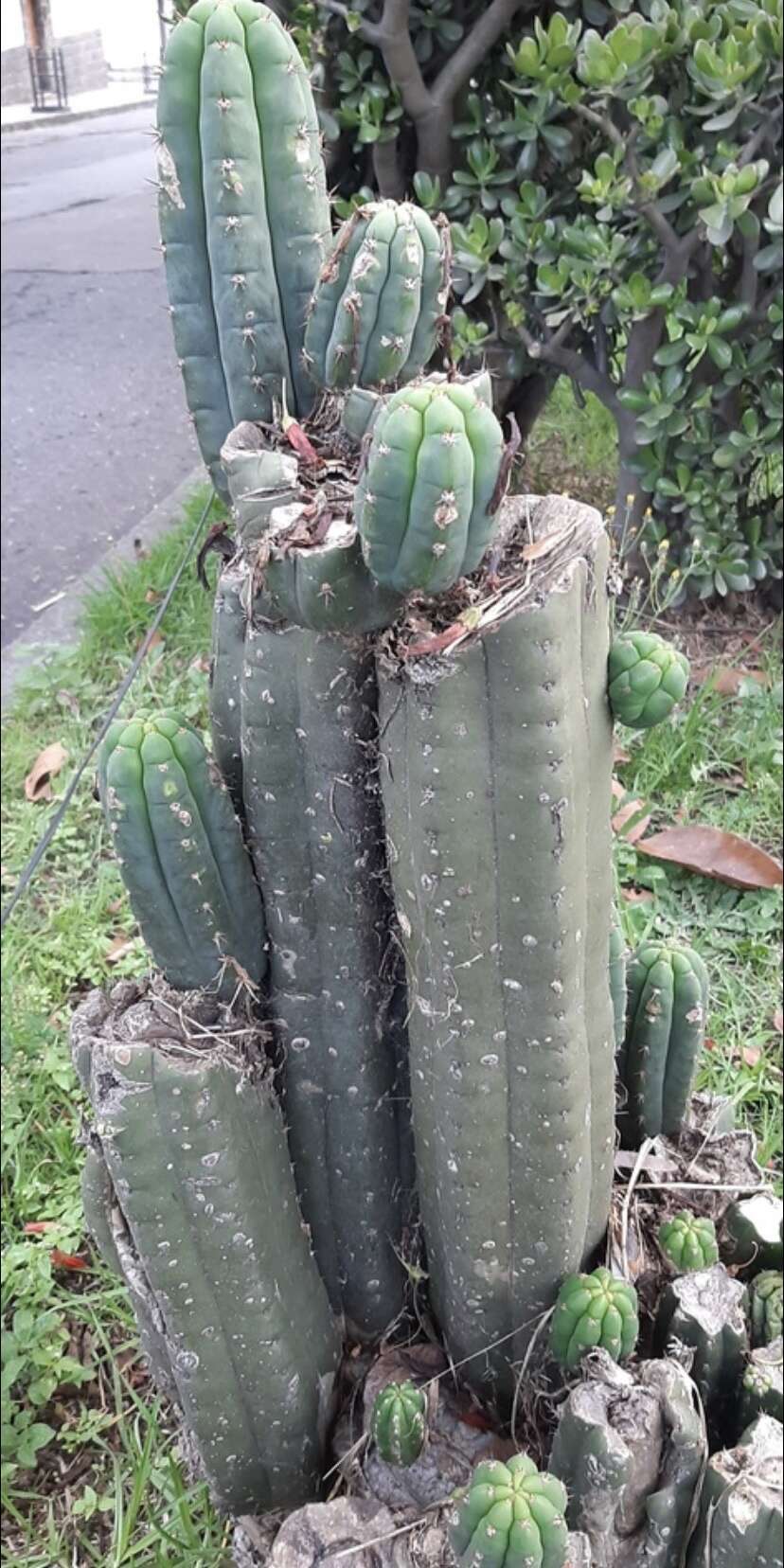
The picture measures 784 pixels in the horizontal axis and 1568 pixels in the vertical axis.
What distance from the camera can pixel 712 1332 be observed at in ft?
4.03

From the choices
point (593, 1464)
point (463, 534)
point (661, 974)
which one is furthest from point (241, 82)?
point (593, 1464)

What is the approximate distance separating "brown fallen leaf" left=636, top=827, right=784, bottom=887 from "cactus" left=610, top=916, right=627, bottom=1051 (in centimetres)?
122

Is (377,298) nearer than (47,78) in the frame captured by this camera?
Yes

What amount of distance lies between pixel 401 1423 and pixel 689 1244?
353 millimetres

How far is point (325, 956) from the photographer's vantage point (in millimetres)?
1214

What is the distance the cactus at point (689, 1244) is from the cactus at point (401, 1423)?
12.0 inches

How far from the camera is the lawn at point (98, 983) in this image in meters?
1.62

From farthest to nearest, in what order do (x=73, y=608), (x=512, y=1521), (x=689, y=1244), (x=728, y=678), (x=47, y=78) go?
(x=47, y=78), (x=73, y=608), (x=728, y=678), (x=689, y=1244), (x=512, y=1521)

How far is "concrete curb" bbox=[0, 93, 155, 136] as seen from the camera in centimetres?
1991

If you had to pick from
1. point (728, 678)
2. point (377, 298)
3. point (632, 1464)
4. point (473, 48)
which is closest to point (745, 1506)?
point (632, 1464)

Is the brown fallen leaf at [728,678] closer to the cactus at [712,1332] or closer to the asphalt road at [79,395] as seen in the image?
the asphalt road at [79,395]

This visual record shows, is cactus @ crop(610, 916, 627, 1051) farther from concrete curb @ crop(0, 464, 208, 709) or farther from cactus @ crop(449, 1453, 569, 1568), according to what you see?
concrete curb @ crop(0, 464, 208, 709)

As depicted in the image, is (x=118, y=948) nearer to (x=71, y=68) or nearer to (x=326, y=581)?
(x=326, y=581)

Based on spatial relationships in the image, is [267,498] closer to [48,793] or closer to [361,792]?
[361,792]
